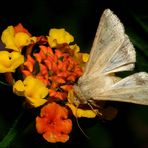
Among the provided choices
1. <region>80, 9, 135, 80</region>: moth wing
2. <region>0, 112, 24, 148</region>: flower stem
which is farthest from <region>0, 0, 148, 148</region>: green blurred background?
<region>0, 112, 24, 148</region>: flower stem

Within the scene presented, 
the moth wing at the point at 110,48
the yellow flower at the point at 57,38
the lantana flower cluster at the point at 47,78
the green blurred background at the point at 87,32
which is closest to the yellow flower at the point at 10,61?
the lantana flower cluster at the point at 47,78

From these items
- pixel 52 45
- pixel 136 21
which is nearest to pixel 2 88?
pixel 52 45

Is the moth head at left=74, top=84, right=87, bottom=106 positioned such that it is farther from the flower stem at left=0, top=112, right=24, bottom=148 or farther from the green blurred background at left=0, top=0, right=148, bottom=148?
the green blurred background at left=0, top=0, right=148, bottom=148

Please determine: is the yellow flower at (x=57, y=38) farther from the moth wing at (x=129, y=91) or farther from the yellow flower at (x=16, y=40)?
the moth wing at (x=129, y=91)

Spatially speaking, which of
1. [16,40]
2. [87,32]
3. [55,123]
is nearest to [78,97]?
[55,123]

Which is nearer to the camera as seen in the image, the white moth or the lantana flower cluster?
the lantana flower cluster

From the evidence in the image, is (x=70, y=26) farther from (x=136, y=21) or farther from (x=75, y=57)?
(x=75, y=57)

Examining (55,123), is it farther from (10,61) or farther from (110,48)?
(110,48)

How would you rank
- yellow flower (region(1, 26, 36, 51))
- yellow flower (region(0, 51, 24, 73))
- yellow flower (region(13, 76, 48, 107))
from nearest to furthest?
yellow flower (region(13, 76, 48, 107))
yellow flower (region(0, 51, 24, 73))
yellow flower (region(1, 26, 36, 51))
